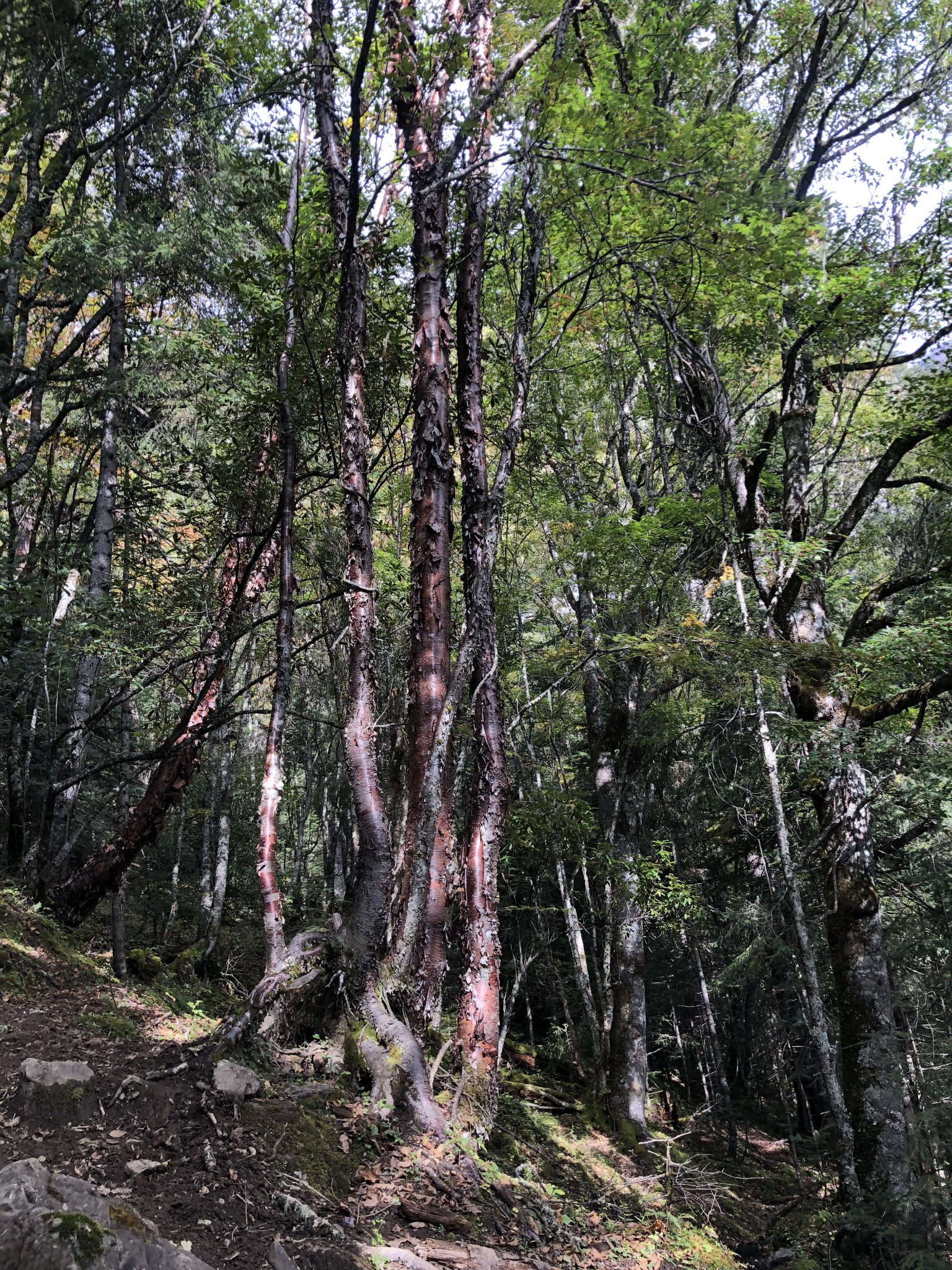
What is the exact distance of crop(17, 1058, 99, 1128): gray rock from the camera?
3.09 metres

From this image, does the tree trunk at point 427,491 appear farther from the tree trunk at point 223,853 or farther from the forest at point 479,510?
the tree trunk at point 223,853

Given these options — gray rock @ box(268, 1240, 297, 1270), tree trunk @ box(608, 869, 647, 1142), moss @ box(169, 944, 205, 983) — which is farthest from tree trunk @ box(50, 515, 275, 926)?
tree trunk @ box(608, 869, 647, 1142)

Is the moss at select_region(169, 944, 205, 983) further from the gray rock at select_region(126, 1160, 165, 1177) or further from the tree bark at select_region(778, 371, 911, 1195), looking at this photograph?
the tree bark at select_region(778, 371, 911, 1195)

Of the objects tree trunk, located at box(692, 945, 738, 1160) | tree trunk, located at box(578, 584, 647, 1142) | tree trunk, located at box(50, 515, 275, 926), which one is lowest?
tree trunk, located at box(692, 945, 738, 1160)

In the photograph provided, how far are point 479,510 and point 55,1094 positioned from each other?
431cm

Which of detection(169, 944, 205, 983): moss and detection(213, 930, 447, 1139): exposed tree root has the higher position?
detection(213, 930, 447, 1139): exposed tree root

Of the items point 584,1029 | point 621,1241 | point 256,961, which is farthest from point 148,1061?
point 584,1029

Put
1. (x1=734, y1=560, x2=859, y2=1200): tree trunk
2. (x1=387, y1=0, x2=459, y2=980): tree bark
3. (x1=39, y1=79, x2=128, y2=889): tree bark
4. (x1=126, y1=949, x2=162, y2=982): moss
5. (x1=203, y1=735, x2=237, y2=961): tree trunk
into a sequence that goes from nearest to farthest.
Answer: (x1=387, y1=0, x2=459, y2=980): tree bark, (x1=734, y1=560, x2=859, y2=1200): tree trunk, (x1=39, y1=79, x2=128, y2=889): tree bark, (x1=126, y1=949, x2=162, y2=982): moss, (x1=203, y1=735, x2=237, y2=961): tree trunk

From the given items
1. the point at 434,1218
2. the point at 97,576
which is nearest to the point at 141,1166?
the point at 434,1218

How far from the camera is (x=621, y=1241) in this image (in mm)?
4566

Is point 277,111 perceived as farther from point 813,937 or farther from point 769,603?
point 813,937

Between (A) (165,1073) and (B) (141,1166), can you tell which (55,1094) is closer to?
(A) (165,1073)

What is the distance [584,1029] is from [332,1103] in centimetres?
1464

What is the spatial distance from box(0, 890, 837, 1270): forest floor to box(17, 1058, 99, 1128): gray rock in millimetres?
51
